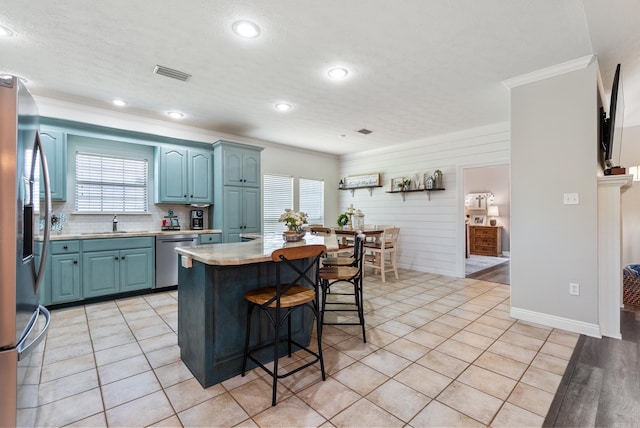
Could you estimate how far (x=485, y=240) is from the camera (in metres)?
8.30

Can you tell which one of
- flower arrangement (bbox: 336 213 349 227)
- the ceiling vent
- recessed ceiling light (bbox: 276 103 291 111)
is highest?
recessed ceiling light (bbox: 276 103 291 111)

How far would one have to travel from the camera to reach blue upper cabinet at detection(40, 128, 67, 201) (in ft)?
12.5

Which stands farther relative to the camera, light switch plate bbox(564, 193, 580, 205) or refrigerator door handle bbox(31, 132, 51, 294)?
light switch plate bbox(564, 193, 580, 205)

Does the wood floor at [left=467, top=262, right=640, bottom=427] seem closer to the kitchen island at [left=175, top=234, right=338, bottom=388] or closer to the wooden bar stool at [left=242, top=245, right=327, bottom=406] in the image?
the wooden bar stool at [left=242, top=245, right=327, bottom=406]

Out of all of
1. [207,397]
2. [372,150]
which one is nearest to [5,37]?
[207,397]

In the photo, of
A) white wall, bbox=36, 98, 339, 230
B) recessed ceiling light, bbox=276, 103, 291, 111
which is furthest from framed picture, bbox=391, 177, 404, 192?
recessed ceiling light, bbox=276, 103, 291, 111

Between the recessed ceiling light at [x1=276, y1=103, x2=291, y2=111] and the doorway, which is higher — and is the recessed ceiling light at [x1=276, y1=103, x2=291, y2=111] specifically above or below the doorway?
above

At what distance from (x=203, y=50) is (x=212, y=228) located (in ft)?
10.4

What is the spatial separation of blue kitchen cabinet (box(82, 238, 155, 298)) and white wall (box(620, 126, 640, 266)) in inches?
275

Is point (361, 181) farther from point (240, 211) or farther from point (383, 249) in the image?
point (240, 211)

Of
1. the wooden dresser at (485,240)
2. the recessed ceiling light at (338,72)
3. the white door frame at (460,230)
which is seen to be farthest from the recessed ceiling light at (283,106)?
the wooden dresser at (485,240)

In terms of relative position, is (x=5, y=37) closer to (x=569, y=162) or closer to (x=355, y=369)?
(x=355, y=369)

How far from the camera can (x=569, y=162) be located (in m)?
3.01

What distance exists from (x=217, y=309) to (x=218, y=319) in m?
0.07
